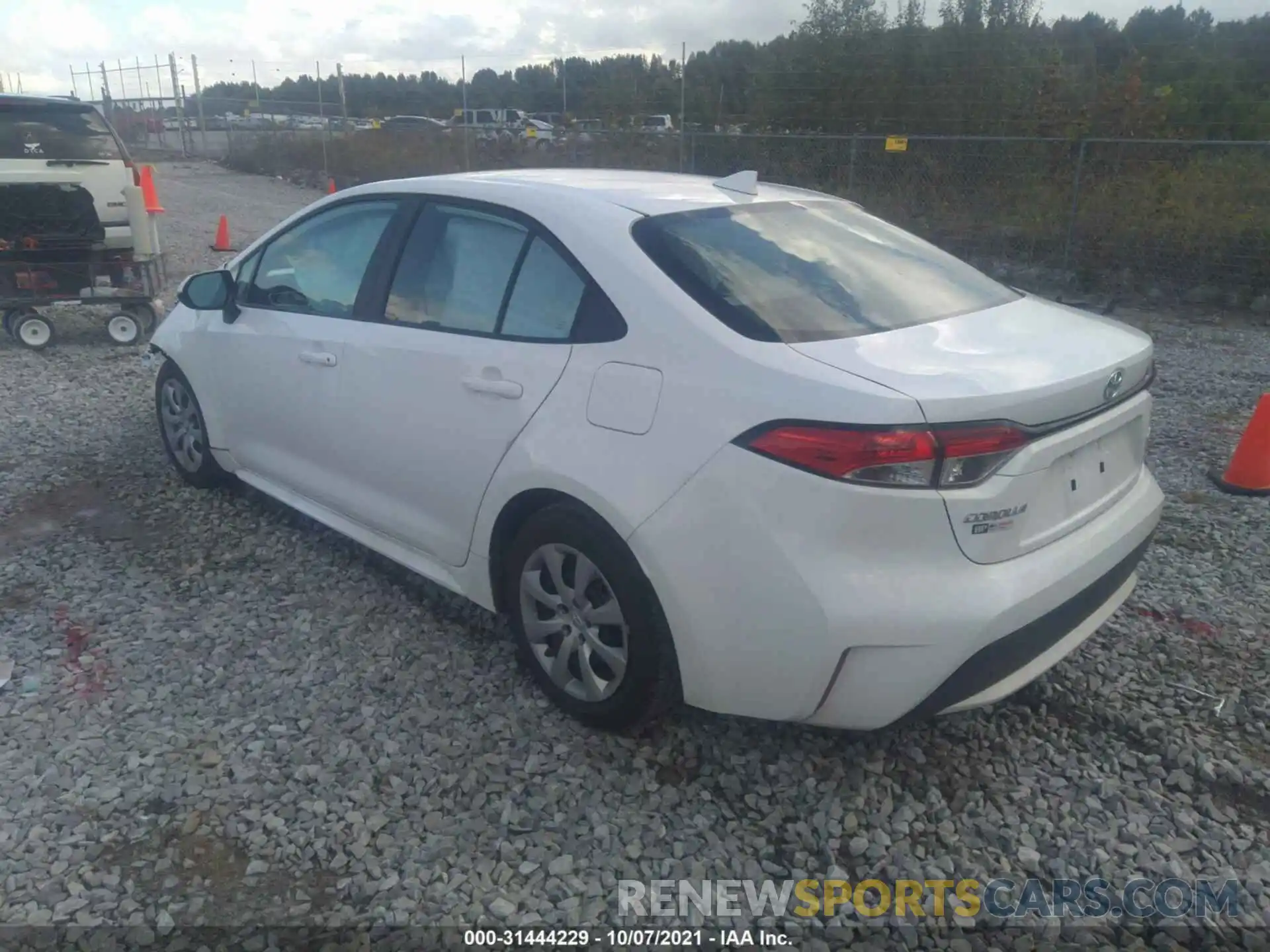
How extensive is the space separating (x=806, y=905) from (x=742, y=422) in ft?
4.12

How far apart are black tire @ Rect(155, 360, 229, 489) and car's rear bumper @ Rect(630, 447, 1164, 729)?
3064 millimetres

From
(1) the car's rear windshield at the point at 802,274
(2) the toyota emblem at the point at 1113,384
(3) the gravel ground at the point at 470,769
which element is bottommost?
(3) the gravel ground at the point at 470,769

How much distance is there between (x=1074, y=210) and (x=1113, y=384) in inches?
352

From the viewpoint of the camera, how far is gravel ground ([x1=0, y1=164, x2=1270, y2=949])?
2611mm

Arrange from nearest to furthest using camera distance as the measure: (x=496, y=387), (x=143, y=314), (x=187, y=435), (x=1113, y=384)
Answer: (x=1113, y=384)
(x=496, y=387)
(x=187, y=435)
(x=143, y=314)

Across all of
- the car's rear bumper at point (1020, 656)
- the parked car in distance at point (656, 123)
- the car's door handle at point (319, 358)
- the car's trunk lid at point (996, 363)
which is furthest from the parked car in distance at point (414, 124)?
the car's rear bumper at point (1020, 656)

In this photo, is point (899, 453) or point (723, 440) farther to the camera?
point (723, 440)

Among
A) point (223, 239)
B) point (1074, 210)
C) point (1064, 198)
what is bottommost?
point (223, 239)

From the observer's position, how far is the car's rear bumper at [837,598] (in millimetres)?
2465

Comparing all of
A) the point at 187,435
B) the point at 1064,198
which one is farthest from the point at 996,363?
the point at 1064,198

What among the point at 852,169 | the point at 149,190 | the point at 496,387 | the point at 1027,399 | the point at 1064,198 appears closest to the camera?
the point at 1027,399

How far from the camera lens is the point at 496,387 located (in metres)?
3.19

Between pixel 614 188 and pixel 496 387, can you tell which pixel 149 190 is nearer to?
pixel 614 188

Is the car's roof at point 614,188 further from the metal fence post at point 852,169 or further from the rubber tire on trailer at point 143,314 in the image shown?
the metal fence post at point 852,169
